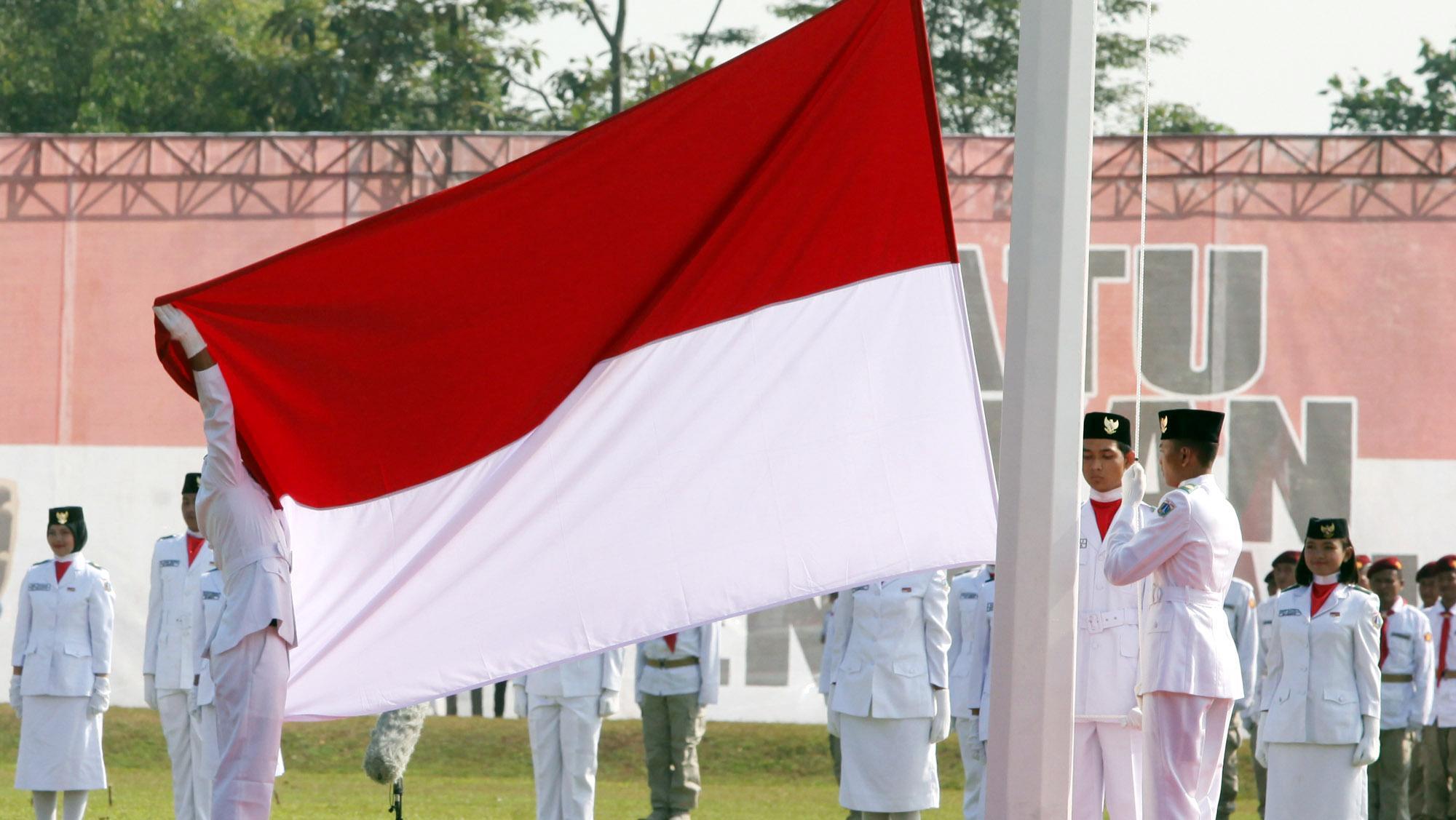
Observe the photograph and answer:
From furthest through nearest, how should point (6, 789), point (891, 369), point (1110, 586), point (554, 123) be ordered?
point (554, 123) → point (6, 789) → point (1110, 586) → point (891, 369)

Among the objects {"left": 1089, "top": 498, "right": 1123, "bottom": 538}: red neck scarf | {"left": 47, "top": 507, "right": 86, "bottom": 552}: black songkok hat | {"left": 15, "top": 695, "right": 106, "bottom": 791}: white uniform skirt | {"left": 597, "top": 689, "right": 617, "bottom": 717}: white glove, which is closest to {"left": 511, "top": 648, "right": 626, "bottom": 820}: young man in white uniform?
{"left": 597, "top": 689, "right": 617, "bottom": 717}: white glove

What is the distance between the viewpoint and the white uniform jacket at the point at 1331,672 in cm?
963

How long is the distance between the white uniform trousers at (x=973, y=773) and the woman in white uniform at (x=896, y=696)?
846 millimetres

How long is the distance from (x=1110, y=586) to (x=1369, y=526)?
10.3m

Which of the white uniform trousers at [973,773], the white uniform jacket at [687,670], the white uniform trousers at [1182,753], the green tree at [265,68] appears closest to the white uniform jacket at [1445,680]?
the white uniform trousers at [973,773]

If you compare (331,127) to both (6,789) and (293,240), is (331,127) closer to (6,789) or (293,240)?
(293,240)

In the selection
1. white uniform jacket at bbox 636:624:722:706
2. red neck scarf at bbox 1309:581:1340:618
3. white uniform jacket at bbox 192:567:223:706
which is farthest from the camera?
white uniform jacket at bbox 636:624:722:706

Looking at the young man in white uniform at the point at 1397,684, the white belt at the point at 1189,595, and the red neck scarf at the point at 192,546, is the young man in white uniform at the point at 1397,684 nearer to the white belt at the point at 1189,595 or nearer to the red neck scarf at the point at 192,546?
the white belt at the point at 1189,595

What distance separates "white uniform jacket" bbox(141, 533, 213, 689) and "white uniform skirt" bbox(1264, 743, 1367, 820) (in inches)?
237

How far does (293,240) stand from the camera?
17.1 meters

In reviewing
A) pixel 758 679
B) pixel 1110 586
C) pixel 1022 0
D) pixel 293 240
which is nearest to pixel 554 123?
pixel 293 240

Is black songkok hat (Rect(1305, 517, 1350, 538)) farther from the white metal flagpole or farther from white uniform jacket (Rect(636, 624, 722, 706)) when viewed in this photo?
the white metal flagpole

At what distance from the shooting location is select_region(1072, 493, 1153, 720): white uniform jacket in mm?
6719

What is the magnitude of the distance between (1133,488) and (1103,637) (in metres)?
0.86
